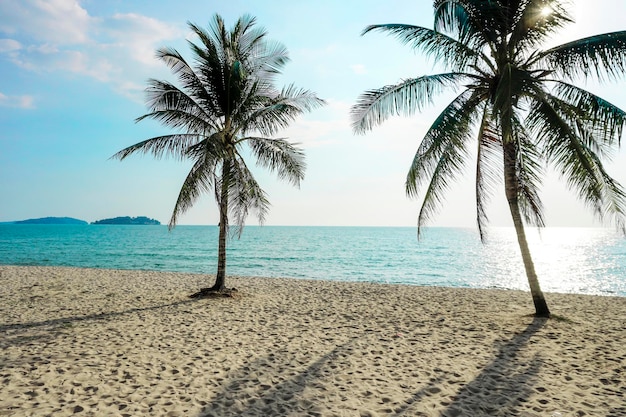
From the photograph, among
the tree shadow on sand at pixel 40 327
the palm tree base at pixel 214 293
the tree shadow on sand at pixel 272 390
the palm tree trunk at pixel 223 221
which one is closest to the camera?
the tree shadow on sand at pixel 272 390

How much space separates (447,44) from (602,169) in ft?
14.9

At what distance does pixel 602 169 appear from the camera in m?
7.93

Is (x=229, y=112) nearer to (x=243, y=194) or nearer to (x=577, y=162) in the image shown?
(x=243, y=194)

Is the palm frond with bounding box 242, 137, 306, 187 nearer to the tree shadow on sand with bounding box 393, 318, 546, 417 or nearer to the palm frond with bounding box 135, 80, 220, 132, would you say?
the palm frond with bounding box 135, 80, 220, 132

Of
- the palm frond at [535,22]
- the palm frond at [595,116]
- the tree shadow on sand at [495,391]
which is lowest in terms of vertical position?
the tree shadow on sand at [495,391]

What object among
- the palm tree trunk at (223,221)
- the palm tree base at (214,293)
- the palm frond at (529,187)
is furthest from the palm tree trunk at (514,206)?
the palm tree base at (214,293)

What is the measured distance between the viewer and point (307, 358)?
653 centimetres

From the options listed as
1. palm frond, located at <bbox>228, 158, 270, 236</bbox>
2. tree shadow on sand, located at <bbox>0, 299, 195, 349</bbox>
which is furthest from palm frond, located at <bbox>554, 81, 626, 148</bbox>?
tree shadow on sand, located at <bbox>0, 299, 195, 349</bbox>

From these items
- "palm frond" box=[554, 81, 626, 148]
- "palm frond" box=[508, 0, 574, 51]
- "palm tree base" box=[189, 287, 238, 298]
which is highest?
"palm frond" box=[508, 0, 574, 51]

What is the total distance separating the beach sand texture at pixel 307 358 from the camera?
471 centimetres

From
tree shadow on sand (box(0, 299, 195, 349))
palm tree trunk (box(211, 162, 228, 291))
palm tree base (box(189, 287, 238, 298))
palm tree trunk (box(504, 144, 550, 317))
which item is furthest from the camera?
palm tree base (box(189, 287, 238, 298))

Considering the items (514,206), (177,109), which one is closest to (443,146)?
(514,206)

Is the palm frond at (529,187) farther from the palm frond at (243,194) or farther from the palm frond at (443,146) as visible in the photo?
the palm frond at (243,194)

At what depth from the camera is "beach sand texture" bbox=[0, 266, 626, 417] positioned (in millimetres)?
4711
